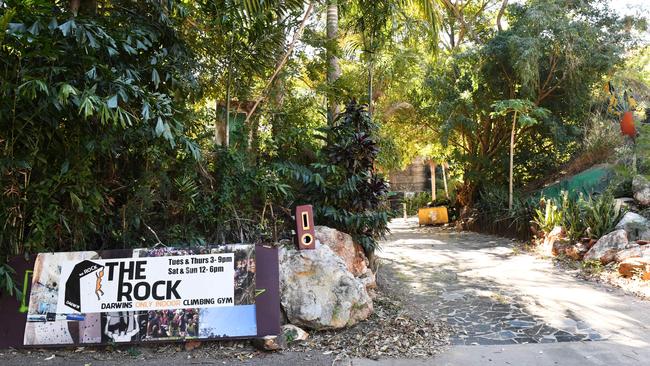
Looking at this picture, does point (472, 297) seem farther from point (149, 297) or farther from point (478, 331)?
point (149, 297)

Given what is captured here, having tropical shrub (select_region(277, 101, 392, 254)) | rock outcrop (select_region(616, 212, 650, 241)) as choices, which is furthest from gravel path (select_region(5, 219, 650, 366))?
rock outcrop (select_region(616, 212, 650, 241))

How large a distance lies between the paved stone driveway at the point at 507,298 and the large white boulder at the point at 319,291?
115cm

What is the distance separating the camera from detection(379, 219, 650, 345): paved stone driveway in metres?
4.94

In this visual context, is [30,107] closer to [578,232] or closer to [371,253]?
[371,253]

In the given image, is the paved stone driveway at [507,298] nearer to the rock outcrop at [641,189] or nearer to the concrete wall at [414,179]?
the rock outcrop at [641,189]

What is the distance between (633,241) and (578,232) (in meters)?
0.90

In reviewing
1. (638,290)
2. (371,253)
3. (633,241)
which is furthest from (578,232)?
(371,253)

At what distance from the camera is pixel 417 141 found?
16.6 m

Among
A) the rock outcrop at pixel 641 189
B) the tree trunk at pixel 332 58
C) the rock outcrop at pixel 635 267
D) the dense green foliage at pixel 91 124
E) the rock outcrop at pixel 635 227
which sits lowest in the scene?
the rock outcrop at pixel 635 267

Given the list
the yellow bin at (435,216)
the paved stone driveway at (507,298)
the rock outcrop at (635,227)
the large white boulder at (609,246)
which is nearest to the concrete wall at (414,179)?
the yellow bin at (435,216)

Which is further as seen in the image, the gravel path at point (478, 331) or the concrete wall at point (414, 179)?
the concrete wall at point (414, 179)

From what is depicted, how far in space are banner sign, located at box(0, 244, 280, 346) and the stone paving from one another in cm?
217

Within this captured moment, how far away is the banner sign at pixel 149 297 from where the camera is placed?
4516 millimetres

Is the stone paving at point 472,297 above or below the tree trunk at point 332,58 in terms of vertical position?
below
